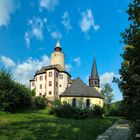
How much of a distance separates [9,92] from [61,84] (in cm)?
3763

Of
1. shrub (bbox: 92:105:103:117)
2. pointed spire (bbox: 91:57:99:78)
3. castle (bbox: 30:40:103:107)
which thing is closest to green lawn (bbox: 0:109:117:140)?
shrub (bbox: 92:105:103:117)

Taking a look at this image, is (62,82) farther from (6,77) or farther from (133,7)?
(133,7)

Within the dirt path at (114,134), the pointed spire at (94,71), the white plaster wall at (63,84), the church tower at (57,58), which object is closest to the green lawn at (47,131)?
the dirt path at (114,134)

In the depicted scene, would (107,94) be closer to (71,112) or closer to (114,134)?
(71,112)

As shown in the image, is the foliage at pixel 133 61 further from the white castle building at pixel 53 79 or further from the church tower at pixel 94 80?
the church tower at pixel 94 80

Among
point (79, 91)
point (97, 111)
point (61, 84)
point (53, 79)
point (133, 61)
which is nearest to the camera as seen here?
point (133, 61)

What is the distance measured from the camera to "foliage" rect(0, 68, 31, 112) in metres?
37.1

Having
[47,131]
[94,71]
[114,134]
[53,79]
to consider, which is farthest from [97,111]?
[94,71]

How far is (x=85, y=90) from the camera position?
58.3m

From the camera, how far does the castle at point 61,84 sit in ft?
188

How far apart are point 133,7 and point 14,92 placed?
104 feet

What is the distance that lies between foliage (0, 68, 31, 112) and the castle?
1726cm

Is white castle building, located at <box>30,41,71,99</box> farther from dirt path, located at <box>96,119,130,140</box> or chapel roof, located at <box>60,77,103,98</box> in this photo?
dirt path, located at <box>96,119,130,140</box>

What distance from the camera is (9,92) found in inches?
1491
